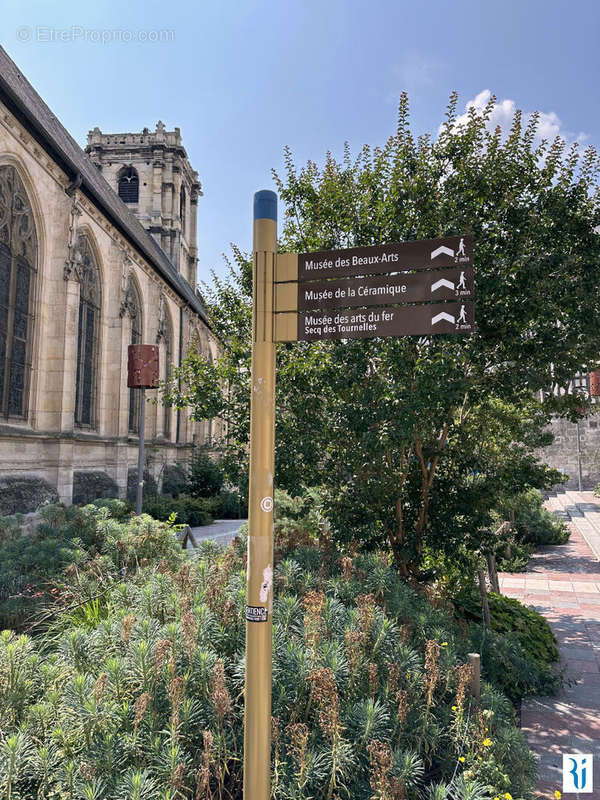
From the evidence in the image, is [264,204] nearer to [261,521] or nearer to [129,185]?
[261,521]

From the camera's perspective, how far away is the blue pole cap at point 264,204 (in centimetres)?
287

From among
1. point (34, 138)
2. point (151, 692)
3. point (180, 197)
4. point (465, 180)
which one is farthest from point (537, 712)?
point (180, 197)

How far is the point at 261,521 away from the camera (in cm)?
271

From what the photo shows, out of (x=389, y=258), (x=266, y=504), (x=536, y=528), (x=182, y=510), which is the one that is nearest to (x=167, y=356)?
(x=182, y=510)

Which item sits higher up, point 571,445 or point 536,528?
point 571,445

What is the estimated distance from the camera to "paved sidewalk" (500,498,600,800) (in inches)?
192

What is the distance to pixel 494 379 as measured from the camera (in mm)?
6520

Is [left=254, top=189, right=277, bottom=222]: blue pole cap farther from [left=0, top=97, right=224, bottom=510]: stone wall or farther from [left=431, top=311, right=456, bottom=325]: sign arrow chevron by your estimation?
[left=0, top=97, right=224, bottom=510]: stone wall

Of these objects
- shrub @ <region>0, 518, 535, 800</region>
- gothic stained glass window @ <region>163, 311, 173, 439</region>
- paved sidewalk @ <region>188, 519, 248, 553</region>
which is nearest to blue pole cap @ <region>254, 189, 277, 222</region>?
shrub @ <region>0, 518, 535, 800</region>

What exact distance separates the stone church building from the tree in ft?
11.3

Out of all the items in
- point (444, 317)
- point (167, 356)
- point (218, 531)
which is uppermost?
point (167, 356)

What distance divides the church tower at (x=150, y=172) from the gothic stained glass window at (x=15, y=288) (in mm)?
21684

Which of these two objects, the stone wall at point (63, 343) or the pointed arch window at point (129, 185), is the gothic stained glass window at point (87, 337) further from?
the pointed arch window at point (129, 185)

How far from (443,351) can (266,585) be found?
3.70 metres
